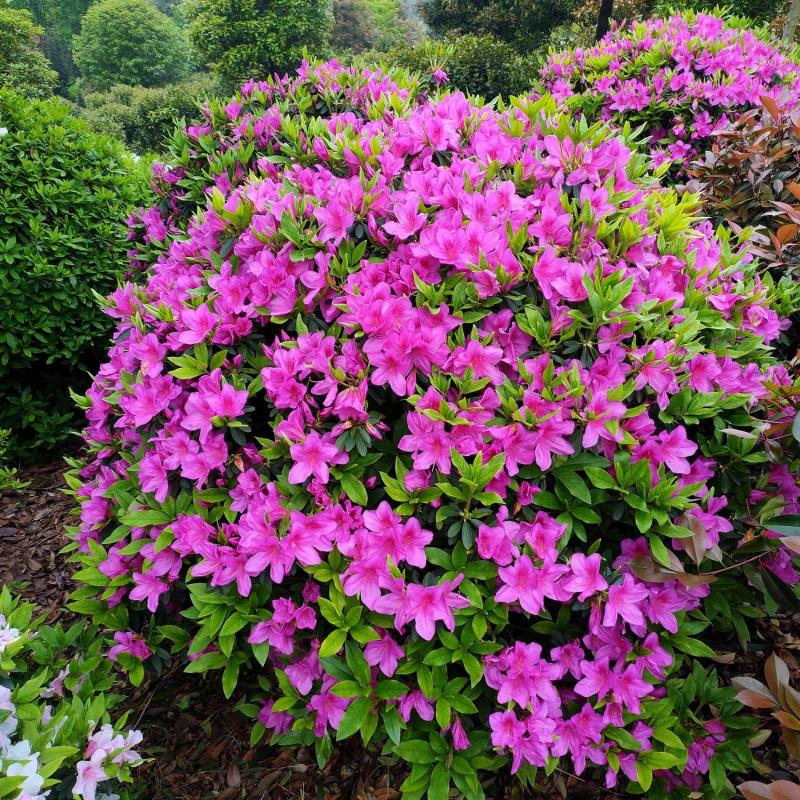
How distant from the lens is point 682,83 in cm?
404

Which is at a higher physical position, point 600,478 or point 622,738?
point 600,478

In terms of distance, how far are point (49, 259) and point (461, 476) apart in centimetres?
346

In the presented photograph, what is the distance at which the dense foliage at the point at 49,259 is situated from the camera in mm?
3670

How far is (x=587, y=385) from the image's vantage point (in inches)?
61.4

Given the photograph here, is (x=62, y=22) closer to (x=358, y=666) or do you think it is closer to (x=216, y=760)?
(x=216, y=760)

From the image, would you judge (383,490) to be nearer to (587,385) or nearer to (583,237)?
(587,385)

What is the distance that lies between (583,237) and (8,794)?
1.86 meters

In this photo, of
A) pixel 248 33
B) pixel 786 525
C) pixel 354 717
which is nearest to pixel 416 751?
pixel 354 717

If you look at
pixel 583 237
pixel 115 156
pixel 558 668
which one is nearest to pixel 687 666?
pixel 558 668

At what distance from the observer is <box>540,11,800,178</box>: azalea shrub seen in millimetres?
3980

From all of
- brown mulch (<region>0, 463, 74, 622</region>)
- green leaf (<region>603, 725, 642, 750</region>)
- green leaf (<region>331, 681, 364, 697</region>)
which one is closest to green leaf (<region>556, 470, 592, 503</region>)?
green leaf (<region>603, 725, 642, 750</region>)

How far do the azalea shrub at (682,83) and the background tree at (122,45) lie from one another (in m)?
48.4

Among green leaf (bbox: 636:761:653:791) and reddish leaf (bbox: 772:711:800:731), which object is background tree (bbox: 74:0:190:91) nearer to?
green leaf (bbox: 636:761:653:791)

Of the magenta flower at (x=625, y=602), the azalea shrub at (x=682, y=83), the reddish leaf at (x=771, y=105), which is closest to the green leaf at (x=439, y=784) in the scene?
the magenta flower at (x=625, y=602)
